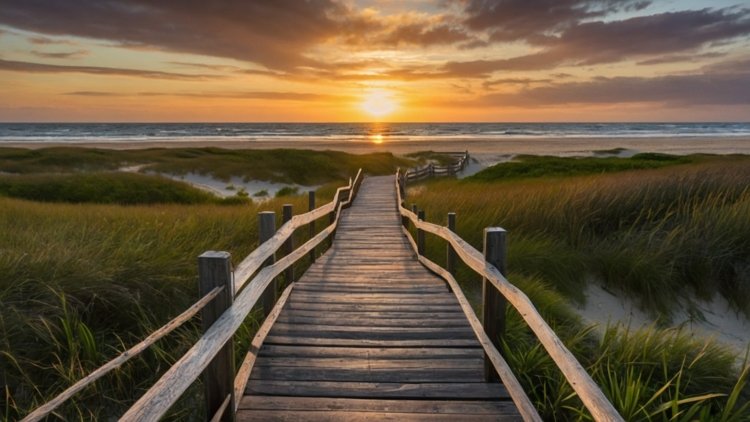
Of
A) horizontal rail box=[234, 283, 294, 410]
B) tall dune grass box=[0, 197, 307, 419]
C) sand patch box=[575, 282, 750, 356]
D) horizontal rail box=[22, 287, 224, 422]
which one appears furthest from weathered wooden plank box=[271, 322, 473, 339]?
sand patch box=[575, 282, 750, 356]

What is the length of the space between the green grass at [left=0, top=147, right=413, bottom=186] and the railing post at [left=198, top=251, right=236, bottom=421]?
26.6m

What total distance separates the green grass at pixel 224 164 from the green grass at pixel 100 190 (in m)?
8.81

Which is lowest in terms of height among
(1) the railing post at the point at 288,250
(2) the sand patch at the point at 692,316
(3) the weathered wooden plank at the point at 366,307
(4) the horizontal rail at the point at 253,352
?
(2) the sand patch at the point at 692,316

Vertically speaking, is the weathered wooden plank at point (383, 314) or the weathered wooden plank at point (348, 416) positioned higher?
the weathered wooden plank at point (348, 416)

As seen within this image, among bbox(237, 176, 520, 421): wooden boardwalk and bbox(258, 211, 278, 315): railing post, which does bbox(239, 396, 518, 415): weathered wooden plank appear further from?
bbox(258, 211, 278, 315): railing post

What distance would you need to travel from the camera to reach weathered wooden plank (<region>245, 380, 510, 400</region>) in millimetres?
3793

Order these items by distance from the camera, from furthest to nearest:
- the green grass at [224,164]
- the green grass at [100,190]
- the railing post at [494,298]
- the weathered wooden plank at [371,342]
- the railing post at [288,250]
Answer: the green grass at [224,164]
the green grass at [100,190]
the railing post at [288,250]
the weathered wooden plank at [371,342]
the railing post at [494,298]

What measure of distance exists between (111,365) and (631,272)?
26.2 ft

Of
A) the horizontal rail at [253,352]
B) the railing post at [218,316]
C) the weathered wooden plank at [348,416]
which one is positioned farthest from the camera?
the horizontal rail at [253,352]

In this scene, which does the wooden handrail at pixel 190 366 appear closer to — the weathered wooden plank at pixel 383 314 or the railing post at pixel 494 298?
the weathered wooden plank at pixel 383 314

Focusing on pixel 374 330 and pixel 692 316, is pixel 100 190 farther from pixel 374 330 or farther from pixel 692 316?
pixel 692 316

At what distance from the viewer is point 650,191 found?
35.6ft

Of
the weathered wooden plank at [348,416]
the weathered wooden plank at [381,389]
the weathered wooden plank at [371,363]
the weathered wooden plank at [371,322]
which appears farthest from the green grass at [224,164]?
the weathered wooden plank at [348,416]

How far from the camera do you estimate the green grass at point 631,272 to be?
4094 mm
